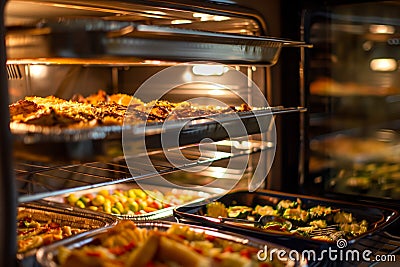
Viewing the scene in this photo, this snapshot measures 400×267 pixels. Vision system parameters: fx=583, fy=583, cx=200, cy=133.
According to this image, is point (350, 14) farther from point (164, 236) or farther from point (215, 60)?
point (164, 236)

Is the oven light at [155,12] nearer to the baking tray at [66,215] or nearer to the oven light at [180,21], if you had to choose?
the oven light at [180,21]

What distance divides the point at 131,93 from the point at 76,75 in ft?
0.75

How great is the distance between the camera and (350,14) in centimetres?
232

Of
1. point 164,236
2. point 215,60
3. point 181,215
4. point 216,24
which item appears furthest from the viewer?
point 216,24

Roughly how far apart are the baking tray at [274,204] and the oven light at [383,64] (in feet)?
2.04

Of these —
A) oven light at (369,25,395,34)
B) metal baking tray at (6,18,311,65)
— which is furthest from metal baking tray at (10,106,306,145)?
oven light at (369,25,395,34)

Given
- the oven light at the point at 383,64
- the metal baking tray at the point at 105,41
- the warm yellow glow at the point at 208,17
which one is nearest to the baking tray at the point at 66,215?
the metal baking tray at the point at 105,41

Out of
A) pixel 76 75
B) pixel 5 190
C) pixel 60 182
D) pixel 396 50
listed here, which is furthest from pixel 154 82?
pixel 5 190

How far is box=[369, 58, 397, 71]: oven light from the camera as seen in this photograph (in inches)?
90.0

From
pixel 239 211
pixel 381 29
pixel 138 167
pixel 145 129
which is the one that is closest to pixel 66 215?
pixel 138 167

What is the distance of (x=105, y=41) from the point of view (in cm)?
123

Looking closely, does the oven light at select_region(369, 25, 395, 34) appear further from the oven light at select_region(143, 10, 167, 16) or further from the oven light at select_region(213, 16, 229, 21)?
the oven light at select_region(143, 10, 167, 16)

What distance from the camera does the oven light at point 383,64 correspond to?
2.29 metres

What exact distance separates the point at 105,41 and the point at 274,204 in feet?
3.77
